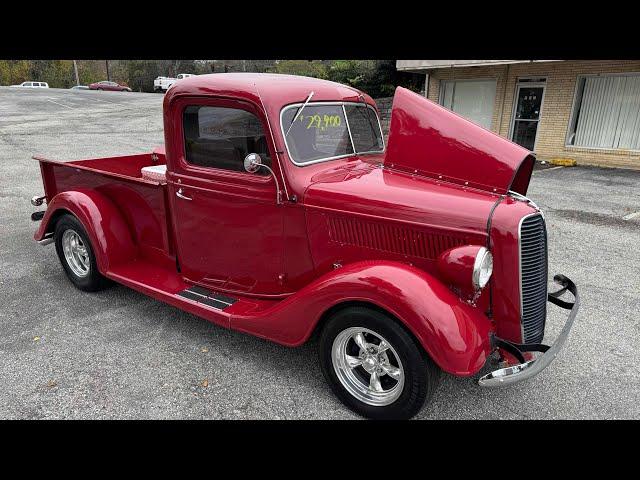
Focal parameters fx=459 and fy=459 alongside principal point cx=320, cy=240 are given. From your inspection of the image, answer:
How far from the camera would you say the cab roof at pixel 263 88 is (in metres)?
3.35

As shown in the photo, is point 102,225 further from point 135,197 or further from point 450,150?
point 450,150

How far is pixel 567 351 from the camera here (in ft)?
12.2

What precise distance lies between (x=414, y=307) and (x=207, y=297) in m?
1.86

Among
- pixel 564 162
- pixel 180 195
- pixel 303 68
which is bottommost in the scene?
pixel 564 162

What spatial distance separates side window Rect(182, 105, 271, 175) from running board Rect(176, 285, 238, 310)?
3.44 feet

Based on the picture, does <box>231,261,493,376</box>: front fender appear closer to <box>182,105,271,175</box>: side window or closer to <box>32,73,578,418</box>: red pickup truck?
<box>32,73,578,418</box>: red pickup truck

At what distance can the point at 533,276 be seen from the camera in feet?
9.55

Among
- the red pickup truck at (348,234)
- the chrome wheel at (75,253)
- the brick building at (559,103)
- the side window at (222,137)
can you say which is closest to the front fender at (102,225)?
the red pickup truck at (348,234)

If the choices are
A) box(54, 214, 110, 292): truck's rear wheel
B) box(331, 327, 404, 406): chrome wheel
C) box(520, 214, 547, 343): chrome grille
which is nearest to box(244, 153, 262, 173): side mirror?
box(331, 327, 404, 406): chrome wheel

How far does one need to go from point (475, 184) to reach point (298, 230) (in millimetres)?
1272

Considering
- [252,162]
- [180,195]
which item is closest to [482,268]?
[252,162]

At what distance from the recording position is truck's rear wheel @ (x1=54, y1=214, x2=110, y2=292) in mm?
4496
